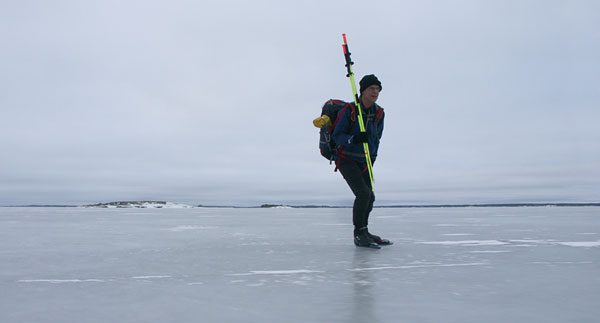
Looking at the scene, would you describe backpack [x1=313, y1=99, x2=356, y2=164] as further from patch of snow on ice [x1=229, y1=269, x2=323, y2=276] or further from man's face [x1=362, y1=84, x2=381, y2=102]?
patch of snow on ice [x1=229, y1=269, x2=323, y2=276]

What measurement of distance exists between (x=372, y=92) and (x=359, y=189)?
126 centimetres

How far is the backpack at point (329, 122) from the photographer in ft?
19.1

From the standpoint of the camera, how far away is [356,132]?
6.07 meters

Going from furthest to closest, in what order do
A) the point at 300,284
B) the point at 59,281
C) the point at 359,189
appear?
the point at 359,189 < the point at 59,281 < the point at 300,284

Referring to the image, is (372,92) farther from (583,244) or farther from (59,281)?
(59,281)

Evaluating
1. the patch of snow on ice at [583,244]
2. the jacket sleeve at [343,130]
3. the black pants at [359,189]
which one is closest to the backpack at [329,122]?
the jacket sleeve at [343,130]

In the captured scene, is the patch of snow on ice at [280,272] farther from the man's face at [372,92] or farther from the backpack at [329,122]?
the man's face at [372,92]

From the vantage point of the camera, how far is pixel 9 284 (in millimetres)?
3223

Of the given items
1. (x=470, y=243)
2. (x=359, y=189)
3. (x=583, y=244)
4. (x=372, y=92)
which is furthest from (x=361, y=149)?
(x=583, y=244)

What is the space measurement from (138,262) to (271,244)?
2.01 metres

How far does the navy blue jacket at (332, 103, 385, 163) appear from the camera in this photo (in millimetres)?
5793

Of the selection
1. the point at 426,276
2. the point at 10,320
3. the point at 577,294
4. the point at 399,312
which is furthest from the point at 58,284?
the point at 577,294

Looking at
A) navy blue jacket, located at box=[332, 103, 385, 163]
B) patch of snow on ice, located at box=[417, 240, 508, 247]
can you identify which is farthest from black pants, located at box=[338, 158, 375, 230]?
patch of snow on ice, located at box=[417, 240, 508, 247]

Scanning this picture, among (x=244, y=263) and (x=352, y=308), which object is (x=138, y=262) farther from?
(x=352, y=308)
